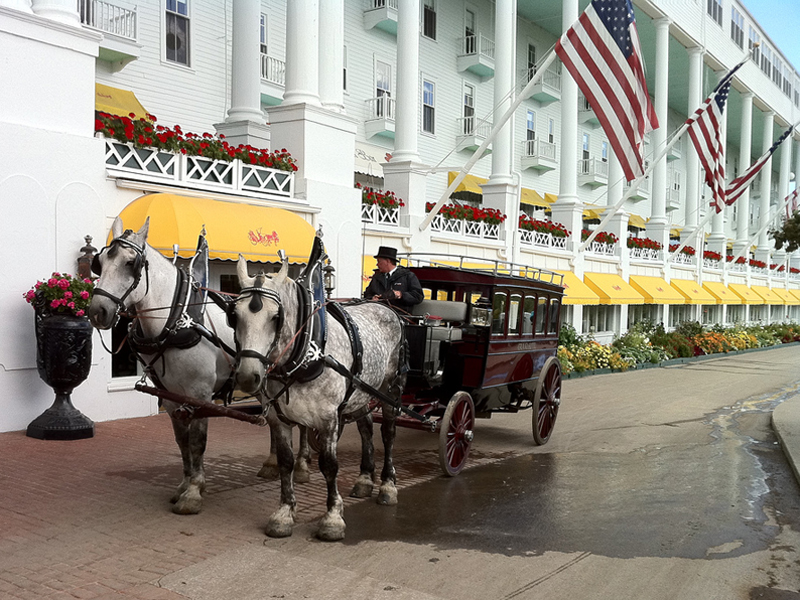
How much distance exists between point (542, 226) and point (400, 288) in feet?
52.5

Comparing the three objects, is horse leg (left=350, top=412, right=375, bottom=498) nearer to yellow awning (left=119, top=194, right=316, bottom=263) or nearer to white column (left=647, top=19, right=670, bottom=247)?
yellow awning (left=119, top=194, right=316, bottom=263)

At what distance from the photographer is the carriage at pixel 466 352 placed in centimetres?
802

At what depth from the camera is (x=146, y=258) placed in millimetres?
6305

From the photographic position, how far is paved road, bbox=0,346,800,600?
16.7 feet

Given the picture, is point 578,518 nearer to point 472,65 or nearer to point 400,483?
point 400,483

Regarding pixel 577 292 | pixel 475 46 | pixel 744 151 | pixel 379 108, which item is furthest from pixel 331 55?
pixel 744 151

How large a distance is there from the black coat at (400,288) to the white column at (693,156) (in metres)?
29.6

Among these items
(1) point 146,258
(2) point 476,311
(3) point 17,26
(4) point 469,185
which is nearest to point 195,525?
(1) point 146,258

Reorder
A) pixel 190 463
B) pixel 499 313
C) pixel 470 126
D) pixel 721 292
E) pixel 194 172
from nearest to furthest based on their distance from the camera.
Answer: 1. pixel 190 463
2. pixel 499 313
3. pixel 194 172
4. pixel 470 126
5. pixel 721 292

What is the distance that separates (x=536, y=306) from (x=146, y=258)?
5.44 metres

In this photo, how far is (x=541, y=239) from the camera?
23422 millimetres

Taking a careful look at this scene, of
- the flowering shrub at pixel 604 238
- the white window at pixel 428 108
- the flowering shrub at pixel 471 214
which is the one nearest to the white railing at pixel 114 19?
the flowering shrub at pixel 471 214

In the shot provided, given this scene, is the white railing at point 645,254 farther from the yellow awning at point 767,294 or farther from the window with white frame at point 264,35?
the window with white frame at point 264,35

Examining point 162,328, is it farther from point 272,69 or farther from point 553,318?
point 272,69
